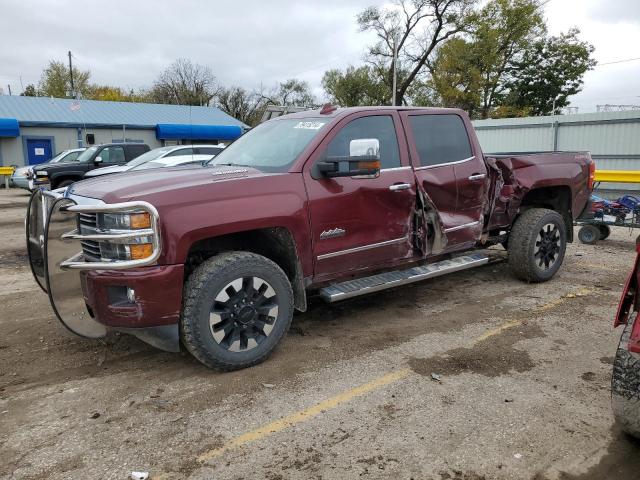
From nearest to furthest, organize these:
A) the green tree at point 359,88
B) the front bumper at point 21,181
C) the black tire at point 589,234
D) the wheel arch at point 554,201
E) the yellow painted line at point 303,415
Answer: the yellow painted line at point 303,415 → the wheel arch at point 554,201 → the black tire at point 589,234 → the front bumper at point 21,181 → the green tree at point 359,88

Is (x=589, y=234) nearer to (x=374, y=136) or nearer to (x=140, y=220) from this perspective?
(x=374, y=136)

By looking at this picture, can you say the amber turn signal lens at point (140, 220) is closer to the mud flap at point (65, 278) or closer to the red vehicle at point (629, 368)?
the mud flap at point (65, 278)

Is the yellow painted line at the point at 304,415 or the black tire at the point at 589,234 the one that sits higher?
the black tire at the point at 589,234

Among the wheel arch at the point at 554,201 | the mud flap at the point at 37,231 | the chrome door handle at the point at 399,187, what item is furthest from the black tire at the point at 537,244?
the mud flap at the point at 37,231

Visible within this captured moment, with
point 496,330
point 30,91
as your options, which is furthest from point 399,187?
point 30,91

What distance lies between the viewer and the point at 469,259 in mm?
5410

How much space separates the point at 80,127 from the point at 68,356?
2950cm

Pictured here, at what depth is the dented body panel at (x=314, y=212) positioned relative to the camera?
341 cm

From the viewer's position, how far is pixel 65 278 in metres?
3.69

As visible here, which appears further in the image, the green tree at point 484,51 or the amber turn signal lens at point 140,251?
the green tree at point 484,51

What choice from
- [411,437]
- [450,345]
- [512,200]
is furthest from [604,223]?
[411,437]

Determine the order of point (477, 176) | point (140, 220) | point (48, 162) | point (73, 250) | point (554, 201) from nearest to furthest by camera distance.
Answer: point (140, 220), point (73, 250), point (477, 176), point (554, 201), point (48, 162)

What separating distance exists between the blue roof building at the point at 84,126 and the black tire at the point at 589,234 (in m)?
22.7

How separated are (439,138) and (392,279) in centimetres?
157
